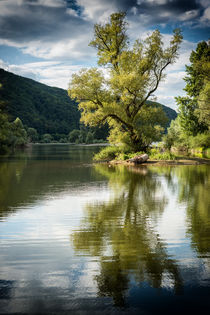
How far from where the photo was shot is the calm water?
3748 mm

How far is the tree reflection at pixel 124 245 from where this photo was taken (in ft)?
14.0

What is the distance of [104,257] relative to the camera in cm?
517

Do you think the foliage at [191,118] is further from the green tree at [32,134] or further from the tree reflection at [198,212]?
the green tree at [32,134]

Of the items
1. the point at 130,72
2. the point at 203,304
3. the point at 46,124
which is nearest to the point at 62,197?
the point at 203,304

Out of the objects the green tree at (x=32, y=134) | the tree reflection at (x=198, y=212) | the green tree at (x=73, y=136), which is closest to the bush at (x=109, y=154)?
the tree reflection at (x=198, y=212)

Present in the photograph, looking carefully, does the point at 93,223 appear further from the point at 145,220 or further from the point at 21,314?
the point at 21,314

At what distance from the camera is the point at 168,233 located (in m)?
6.66

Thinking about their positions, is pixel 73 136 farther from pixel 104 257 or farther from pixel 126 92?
pixel 104 257

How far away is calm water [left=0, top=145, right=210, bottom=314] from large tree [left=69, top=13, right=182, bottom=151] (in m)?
22.3

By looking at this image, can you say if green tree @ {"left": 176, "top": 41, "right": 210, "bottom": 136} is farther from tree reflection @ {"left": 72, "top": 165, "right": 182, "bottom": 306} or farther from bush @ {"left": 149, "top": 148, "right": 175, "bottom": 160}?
tree reflection @ {"left": 72, "top": 165, "right": 182, "bottom": 306}

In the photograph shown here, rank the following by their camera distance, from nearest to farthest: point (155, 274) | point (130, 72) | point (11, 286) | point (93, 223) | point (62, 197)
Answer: point (11, 286), point (155, 274), point (93, 223), point (62, 197), point (130, 72)

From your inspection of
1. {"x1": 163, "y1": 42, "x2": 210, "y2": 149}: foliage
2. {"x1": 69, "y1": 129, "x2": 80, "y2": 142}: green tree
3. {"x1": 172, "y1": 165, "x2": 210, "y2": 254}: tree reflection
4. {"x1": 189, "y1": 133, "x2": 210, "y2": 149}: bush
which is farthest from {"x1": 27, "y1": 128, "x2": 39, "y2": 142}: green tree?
{"x1": 172, "y1": 165, "x2": 210, "y2": 254}: tree reflection

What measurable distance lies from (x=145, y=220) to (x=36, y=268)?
386 cm

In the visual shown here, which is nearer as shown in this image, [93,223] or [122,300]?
[122,300]
